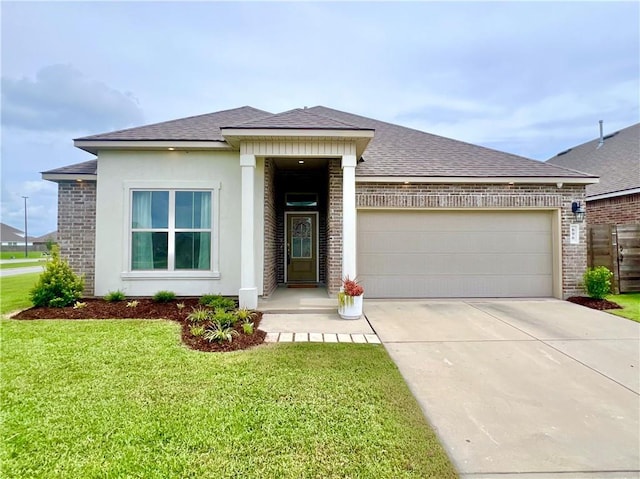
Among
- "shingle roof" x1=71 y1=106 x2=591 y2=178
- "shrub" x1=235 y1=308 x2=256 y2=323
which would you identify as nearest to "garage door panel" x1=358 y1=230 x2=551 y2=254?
"shingle roof" x1=71 y1=106 x2=591 y2=178

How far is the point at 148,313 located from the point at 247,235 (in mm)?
2529

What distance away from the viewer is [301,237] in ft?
33.3

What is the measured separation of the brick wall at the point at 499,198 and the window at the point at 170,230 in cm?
Result: 407

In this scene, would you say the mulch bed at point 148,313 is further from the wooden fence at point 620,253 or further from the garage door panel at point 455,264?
the wooden fence at point 620,253

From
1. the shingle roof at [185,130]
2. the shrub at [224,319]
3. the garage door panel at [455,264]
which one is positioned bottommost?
the shrub at [224,319]

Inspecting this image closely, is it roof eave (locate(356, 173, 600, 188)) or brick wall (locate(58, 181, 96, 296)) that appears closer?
brick wall (locate(58, 181, 96, 296))

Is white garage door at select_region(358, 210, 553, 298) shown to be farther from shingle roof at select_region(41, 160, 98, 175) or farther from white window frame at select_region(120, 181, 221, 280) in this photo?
shingle roof at select_region(41, 160, 98, 175)

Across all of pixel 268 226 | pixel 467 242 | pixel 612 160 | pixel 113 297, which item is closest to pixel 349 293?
pixel 268 226

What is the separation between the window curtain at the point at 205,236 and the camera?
7.33m

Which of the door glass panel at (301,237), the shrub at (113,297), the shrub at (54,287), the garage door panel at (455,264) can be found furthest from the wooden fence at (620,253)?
the shrub at (54,287)

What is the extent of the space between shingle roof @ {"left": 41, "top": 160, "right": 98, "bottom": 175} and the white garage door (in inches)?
273

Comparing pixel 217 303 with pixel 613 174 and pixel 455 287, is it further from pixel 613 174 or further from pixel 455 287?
pixel 613 174

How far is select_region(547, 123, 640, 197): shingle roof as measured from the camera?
34.4 ft

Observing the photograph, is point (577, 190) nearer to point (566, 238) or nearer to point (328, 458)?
point (566, 238)
